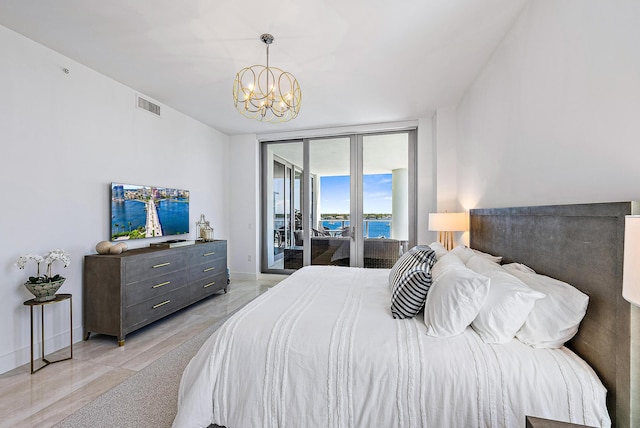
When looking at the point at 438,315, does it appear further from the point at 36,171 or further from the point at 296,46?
the point at 36,171

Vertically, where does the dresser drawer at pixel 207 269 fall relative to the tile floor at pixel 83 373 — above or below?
above

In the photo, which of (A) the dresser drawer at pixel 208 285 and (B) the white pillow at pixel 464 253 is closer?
(B) the white pillow at pixel 464 253

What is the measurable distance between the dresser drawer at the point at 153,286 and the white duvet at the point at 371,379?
1.72m

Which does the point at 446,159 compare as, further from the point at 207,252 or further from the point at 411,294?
the point at 207,252

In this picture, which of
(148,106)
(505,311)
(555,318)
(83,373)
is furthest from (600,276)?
(148,106)

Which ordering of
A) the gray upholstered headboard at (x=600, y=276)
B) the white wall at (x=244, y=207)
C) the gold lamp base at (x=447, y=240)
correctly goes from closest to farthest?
the gray upholstered headboard at (x=600, y=276), the gold lamp base at (x=447, y=240), the white wall at (x=244, y=207)

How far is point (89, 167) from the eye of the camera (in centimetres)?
277

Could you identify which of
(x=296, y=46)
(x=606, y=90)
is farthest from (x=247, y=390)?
(x=296, y=46)

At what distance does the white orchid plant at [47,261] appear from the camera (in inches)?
84.9

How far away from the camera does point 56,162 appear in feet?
8.17

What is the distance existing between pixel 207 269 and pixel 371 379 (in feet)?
10.8

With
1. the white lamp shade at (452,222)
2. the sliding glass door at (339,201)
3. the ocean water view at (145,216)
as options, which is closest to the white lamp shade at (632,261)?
the white lamp shade at (452,222)

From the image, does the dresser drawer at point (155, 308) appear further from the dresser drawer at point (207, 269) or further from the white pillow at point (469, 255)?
the white pillow at point (469, 255)

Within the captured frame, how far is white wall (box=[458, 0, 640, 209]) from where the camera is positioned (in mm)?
1111
